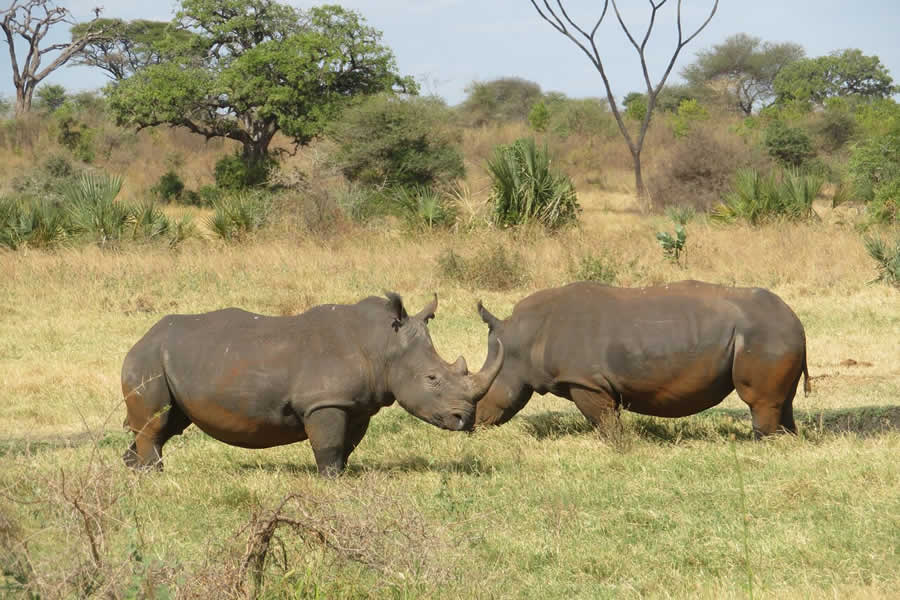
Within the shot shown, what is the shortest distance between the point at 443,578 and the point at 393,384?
2402 mm

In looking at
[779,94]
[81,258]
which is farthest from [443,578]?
[779,94]

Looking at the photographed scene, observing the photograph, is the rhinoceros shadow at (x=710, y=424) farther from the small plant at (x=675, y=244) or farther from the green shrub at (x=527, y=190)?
the green shrub at (x=527, y=190)

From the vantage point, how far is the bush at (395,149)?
95.2 ft

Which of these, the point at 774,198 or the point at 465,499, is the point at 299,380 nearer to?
the point at 465,499

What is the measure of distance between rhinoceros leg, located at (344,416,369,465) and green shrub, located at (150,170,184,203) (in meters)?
30.2

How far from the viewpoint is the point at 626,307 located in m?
8.45

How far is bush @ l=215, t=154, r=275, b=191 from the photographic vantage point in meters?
35.6

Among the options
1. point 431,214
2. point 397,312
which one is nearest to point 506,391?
point 397,312

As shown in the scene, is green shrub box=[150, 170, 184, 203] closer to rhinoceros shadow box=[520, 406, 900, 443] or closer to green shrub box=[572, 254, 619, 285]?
green shrub box=[572, 254, 619, 285]

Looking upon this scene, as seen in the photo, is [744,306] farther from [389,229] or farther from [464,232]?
[389,229]

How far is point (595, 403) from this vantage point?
27.3 feet

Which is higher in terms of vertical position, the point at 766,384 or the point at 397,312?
the point at 397,312

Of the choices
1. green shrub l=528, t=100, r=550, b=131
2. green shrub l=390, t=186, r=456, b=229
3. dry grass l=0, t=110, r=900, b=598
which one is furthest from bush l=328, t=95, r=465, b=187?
green shrub l=528, t=100, r=550, b=131

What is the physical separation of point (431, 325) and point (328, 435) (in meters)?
7.52
